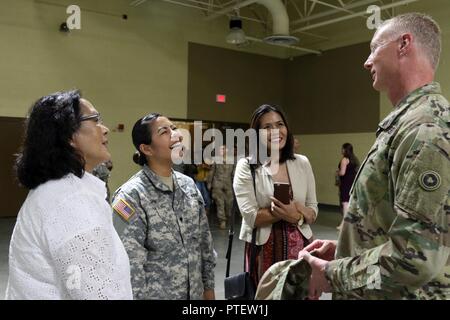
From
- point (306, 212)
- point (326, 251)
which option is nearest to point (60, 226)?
point (326, 251)

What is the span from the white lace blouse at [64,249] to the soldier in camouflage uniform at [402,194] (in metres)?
0.64

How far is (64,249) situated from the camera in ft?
3.44

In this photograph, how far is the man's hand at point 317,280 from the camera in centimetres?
122

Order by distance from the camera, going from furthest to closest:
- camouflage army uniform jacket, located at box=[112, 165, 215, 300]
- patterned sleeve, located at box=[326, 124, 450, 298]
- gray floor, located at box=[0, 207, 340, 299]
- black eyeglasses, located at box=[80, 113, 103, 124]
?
gray floor, located at box=[0, 207, 340, 299] < camouflage army uniform jacket, located at box=[112, 165, 215, 300] < black eyeglasses, located at box=[80, 113, 103, 124] < patterned sleeve, located at box=[326, 124, 450, 298]

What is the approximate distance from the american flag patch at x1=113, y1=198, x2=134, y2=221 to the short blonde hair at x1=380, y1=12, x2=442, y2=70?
1295 mm

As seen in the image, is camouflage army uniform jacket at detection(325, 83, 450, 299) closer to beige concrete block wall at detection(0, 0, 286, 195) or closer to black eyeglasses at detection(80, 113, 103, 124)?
black eyeglasses at detection(80, 113, 103, 124)

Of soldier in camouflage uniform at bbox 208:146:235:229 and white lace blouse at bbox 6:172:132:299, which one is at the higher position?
white lace blouse at bbox 6:172:132:299

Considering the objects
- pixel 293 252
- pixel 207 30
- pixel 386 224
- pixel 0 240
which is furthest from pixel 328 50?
pixel 386 224

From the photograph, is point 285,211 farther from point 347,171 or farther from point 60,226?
point 347,171

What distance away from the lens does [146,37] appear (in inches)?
396

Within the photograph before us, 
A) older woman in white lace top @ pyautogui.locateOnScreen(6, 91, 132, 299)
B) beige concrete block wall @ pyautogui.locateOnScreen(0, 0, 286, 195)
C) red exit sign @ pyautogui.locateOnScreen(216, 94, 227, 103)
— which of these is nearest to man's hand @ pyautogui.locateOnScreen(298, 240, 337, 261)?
older woman in white lace top @ pyautogui.locateOnScreen(6, 91, 132, 299)

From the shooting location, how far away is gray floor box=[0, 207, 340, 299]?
14.2 feet

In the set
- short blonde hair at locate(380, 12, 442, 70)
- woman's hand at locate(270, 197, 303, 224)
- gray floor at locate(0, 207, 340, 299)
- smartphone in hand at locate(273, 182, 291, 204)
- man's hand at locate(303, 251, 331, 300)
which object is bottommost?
gray floor at locate(0, 207, 340, 299)

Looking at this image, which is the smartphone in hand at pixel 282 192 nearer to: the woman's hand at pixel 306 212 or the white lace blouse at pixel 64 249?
the woman's hand at pixel 306 212
